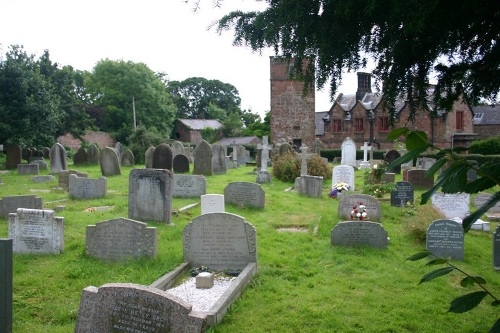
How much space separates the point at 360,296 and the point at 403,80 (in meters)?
3.52

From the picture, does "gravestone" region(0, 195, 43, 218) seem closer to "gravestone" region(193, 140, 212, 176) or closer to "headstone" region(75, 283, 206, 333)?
"headstone" region(75, 283, 206, 333)

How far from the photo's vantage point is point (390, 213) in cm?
1287

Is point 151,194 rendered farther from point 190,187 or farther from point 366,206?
point 366,206

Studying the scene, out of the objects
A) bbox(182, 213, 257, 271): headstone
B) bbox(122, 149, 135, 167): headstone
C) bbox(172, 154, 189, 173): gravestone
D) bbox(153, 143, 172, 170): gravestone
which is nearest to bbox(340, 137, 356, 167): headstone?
bbox(172, 154, 189, 173): gravestone

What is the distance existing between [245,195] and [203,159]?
9.17 m

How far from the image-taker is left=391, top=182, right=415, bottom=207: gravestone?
14070 mm

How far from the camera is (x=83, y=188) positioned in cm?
1455

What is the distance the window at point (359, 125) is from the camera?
150 ft

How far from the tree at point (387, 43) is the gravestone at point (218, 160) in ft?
64.2

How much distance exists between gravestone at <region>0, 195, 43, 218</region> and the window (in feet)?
126

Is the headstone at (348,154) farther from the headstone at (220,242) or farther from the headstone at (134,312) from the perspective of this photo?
the headstone at (134,312)

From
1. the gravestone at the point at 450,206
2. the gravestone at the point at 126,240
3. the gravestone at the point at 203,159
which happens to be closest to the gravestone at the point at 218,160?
the gravestone at the point at 203,159

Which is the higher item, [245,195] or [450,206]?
[245,195]

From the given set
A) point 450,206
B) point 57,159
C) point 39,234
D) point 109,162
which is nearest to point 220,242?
point 39,234
